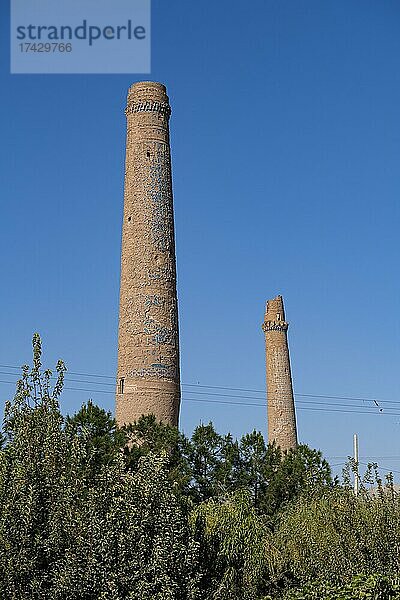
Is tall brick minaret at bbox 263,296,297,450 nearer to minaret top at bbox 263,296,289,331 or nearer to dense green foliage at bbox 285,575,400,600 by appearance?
minaret top at bbox 263,296,289,331

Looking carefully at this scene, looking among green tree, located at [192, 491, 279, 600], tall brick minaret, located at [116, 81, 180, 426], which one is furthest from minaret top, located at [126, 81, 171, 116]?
green tree, located at [192, 491, 279, 600]

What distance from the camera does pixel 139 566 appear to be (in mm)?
9867

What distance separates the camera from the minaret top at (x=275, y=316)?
38.0 metres

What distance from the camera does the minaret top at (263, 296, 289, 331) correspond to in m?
38.0

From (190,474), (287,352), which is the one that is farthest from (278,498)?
(287,352)

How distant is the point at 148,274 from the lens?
25312 mm

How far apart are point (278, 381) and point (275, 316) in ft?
10.4

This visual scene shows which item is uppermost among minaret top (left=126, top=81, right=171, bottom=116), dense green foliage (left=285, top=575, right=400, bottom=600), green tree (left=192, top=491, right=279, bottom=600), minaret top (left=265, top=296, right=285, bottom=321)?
minaret top (left=126, top=81, right=171, bottom=116)

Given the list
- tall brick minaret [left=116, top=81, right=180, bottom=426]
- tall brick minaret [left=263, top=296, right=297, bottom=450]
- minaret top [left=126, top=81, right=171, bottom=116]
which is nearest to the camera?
tall brick minaret [left=116, top=81, right=180, bottom=426]

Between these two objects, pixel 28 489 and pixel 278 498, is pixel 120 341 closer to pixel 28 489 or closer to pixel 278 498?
pixel 278 498

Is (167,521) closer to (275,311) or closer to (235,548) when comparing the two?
(235,548)

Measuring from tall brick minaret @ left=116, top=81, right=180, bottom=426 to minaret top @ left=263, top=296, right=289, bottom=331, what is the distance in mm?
12914

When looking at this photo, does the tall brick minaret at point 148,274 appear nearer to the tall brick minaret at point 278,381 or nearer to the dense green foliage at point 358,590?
the dense green foliage at point 358,590

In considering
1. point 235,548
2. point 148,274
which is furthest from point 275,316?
point 235,548
